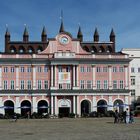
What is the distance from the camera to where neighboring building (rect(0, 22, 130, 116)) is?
310ft

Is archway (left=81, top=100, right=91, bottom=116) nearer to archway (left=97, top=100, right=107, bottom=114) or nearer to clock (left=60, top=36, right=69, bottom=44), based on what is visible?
archway (left=97, top=100, right=107, bottom=114)

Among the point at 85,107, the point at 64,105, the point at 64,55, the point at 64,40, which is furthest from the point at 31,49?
the point at 64,105

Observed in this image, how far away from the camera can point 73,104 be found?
94.5 m

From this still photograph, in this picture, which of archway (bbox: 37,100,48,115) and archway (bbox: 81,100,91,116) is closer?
archway (bbox: 37,100,48,115)

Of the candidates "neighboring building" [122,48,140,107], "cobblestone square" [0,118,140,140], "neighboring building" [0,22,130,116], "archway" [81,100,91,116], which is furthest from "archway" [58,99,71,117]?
"cobblestone square" [0,118,140,140]

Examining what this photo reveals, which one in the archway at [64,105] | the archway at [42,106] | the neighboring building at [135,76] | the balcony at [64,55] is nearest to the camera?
the archway at [64,105]

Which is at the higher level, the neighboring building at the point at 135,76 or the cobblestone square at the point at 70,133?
the neighboring building at the point at 135,76

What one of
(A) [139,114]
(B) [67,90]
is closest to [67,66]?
(B) [67,90]

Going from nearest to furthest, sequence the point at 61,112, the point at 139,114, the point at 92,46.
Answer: the point at 139,114 → the point at 61,112 → the point at 92,46

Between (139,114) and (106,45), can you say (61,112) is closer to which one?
(139,114)

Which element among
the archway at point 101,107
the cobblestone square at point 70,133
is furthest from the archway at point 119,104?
the cobblestone square at point 70,133

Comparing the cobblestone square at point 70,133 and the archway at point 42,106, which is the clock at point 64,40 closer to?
the archway at point 42,106

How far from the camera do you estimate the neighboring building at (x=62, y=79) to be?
3725 inches

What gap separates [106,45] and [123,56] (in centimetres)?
1853
